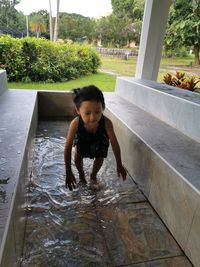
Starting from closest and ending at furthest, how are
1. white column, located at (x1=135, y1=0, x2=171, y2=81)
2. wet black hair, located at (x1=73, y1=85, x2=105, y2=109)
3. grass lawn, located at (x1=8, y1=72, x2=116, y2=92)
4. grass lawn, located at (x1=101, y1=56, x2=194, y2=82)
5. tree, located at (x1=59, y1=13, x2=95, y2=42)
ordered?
wet black hair, located at (x1=73, y1=85, x2=105, y2=109), white column, located at (x1=135, y1=0, x2=171, y2=81), grass lawn, located at (x1=101, y1=56, x2=194, y2=82), grass lawn, located at (x1=8, y1=72, x2=116, y2=92), tree, located at (x1=59, y1=13, x2=95, y2=42)

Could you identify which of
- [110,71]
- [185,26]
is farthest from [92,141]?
[110,71]

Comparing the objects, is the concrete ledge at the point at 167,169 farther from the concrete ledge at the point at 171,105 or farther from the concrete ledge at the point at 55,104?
the concrete ledge at the point at 55,104

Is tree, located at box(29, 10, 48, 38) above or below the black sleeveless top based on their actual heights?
above

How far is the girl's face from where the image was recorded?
166 cm

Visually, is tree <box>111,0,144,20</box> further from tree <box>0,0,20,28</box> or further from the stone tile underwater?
the stone tile underwater

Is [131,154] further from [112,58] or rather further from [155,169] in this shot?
[112,58]

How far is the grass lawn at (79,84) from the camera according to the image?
221 inches

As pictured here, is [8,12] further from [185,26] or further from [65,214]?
[65,214]

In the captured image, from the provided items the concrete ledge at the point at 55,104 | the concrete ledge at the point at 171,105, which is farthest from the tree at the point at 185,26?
the concrete ledge at the point at 55,104

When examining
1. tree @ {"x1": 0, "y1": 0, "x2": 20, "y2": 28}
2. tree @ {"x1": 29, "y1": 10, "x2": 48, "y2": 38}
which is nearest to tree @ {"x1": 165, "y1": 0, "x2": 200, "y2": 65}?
tree @ {"x1": 0, "y1": 0, "x2": 20, "y2": 28}

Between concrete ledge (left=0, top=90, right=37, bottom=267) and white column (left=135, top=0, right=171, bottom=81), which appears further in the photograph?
white column (left=135, top=0, right=171, bottom=81)

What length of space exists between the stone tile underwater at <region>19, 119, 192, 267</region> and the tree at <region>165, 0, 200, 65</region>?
15.9 feet

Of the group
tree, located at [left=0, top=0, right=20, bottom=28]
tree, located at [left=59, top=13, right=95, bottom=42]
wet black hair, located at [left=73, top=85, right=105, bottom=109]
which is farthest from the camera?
tree, located at [left=59, top=13, right=95, bottom=42]

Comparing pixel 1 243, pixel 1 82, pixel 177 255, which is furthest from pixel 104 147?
pixel 1 82
